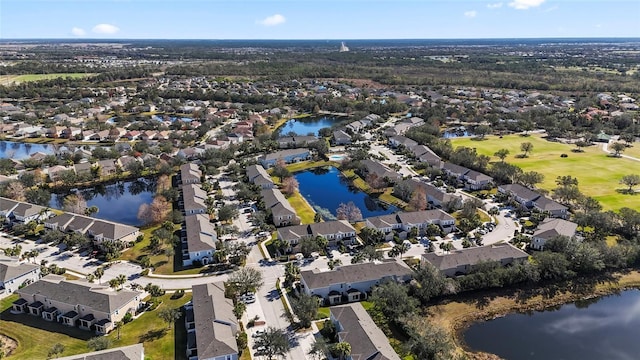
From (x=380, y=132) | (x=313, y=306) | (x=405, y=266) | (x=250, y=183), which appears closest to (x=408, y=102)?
(x=380, y=132)

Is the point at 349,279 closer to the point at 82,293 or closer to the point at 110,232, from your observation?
the point at 82,293

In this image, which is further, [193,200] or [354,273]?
[193,200]

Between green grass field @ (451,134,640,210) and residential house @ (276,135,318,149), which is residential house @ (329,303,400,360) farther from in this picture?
residential house @ (276,135,318,149)

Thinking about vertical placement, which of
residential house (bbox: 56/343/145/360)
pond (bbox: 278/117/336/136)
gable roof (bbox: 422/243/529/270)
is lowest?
residential house (bbox: 56/343/145/360)

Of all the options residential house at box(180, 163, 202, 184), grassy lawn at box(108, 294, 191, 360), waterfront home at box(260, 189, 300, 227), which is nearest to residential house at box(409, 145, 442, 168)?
waterfront home at box(260, 189, 300, 227)

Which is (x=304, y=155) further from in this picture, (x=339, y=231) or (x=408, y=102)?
(x=408, y=102)

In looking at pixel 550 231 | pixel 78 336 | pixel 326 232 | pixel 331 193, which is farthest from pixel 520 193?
pixel 78 336
